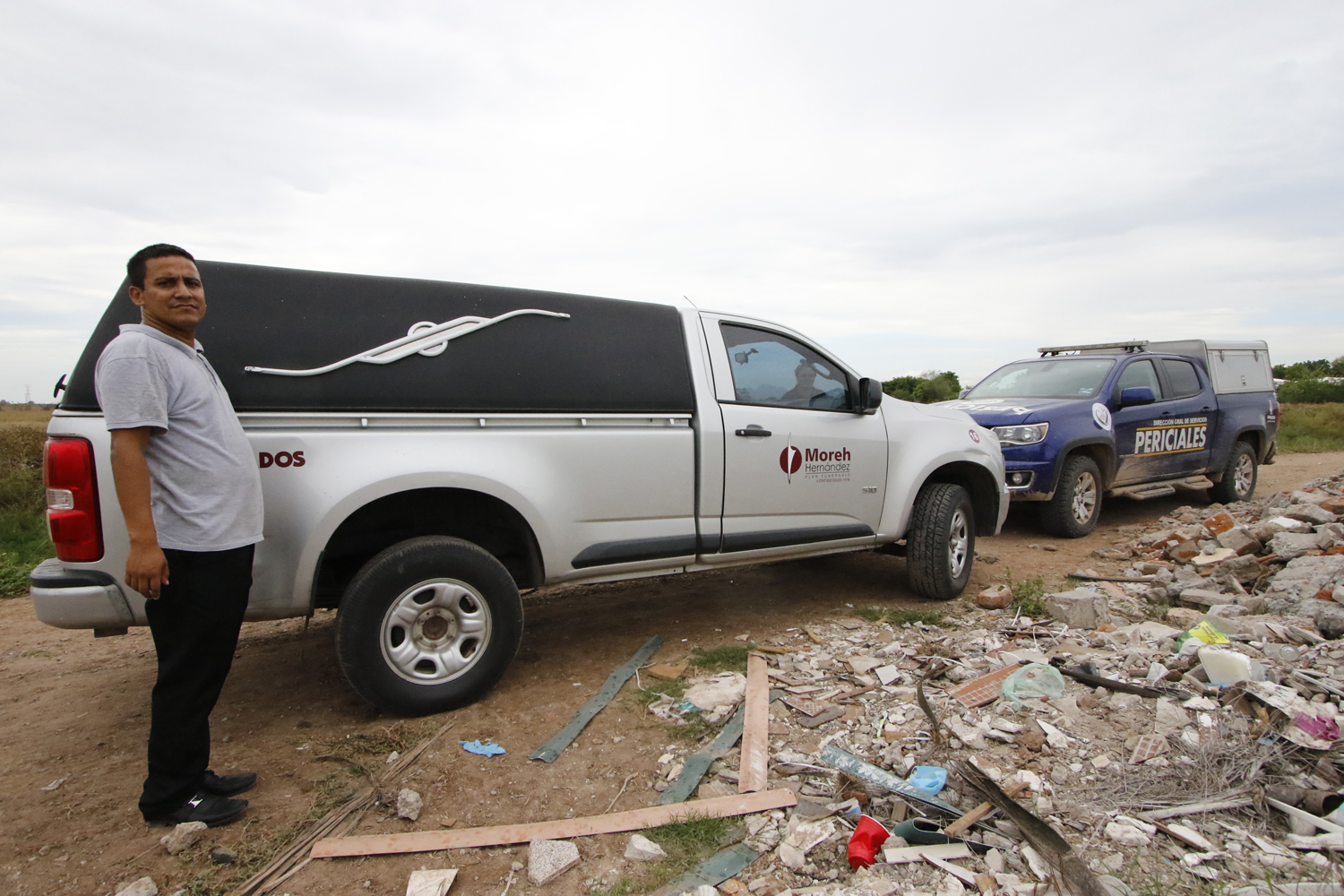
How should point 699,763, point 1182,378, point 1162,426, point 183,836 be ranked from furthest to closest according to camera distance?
point 1182,378, point 1162,426, point 699,763, point 183,836

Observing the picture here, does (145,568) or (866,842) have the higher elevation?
(145,568)

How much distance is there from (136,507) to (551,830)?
167 centimetres

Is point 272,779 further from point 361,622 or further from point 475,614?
point 475,614

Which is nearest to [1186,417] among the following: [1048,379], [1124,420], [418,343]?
[1124,420]

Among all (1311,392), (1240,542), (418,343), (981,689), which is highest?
(418,343)

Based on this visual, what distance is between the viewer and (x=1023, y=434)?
23.5 feet

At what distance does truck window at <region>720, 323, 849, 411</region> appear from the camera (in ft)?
14.2

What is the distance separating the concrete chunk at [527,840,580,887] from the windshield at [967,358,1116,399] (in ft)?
23.3

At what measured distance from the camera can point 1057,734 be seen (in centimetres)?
295

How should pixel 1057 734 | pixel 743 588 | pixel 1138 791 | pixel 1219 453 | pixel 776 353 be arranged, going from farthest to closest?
pixel 1219 453
pixel 743 588
pixel 776 353
pixel 1057 734
pixel 1138 791

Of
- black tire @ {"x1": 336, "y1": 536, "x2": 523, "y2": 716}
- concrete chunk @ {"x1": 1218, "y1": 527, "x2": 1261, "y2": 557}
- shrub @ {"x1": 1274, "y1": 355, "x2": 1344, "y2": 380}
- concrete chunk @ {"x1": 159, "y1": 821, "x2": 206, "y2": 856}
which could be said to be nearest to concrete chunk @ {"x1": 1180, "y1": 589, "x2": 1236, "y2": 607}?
concrete chunk @ {"x1": 1218, "y1": 527, "x2": 1261, "y2": 557}

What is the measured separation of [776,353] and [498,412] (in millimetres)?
1812

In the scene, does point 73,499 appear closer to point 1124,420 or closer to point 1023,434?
point 1023,434

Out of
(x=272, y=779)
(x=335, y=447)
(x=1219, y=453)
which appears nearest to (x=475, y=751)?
(x=272, y=779)
